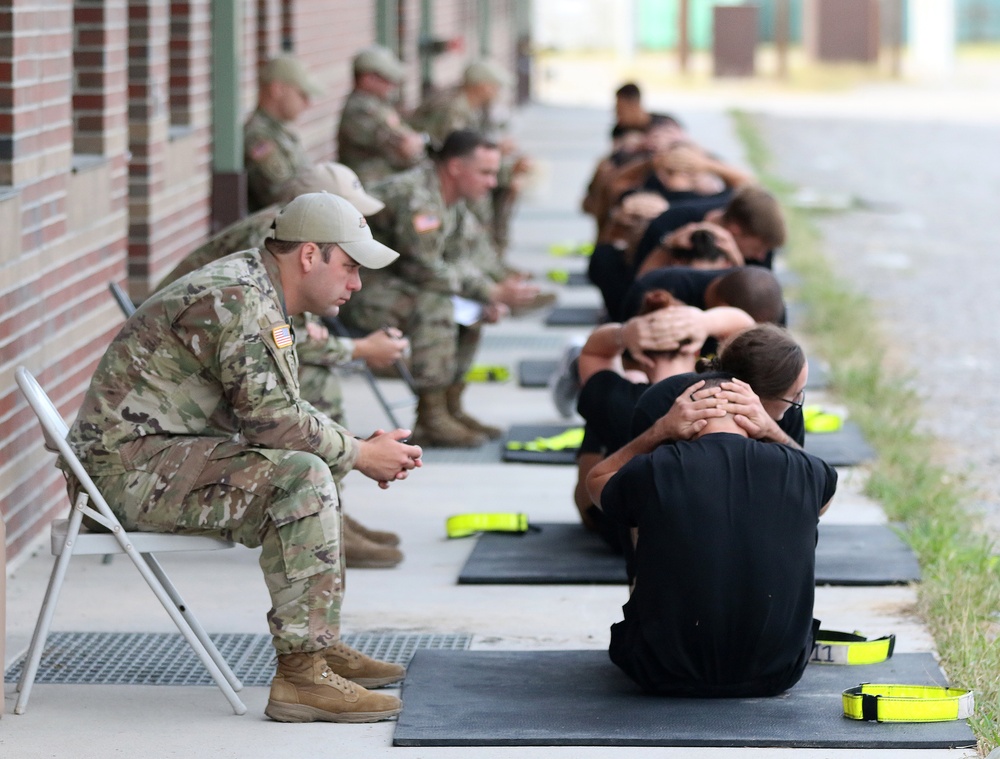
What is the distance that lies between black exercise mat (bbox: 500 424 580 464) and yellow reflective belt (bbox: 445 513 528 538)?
122cm

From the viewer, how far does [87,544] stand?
14.6ft

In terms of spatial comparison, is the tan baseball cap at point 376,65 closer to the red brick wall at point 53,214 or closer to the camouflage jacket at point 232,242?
the red brick wall at point 53,214

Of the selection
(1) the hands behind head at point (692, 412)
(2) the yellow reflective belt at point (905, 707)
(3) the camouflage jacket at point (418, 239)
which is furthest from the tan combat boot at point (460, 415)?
(2) the yellow reflective belt at point (905, 707)

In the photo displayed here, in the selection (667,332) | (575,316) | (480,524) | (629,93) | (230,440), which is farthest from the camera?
(629,93)

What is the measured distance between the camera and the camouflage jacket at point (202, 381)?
4371 mm

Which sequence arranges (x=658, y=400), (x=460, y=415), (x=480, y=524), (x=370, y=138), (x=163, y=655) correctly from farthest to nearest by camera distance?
(x=370, y=138) → (x=460, y=415) → (x=480, y=524) → (x=163, y=655) → (x=658, y=400)

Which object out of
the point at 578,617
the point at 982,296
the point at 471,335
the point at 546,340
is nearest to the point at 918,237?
the point at 982,296

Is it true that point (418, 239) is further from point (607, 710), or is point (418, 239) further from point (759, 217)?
point (607, 710)

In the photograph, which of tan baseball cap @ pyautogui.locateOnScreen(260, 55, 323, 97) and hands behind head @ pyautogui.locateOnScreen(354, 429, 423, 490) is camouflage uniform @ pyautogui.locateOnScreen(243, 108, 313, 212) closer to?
tan baseball cap @ pyautogui.locateOnScreen(260, 55, 323, 97)

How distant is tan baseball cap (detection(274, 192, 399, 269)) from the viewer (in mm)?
4496

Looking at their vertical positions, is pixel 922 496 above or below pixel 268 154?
below

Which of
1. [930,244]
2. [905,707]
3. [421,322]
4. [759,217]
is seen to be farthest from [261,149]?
[930,244]

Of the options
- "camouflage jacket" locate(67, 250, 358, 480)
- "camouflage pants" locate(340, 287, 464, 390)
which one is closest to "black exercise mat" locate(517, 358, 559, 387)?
"camouflage pants" locate(340, 287, 464, 390)

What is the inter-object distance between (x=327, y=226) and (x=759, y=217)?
10.4 feet
